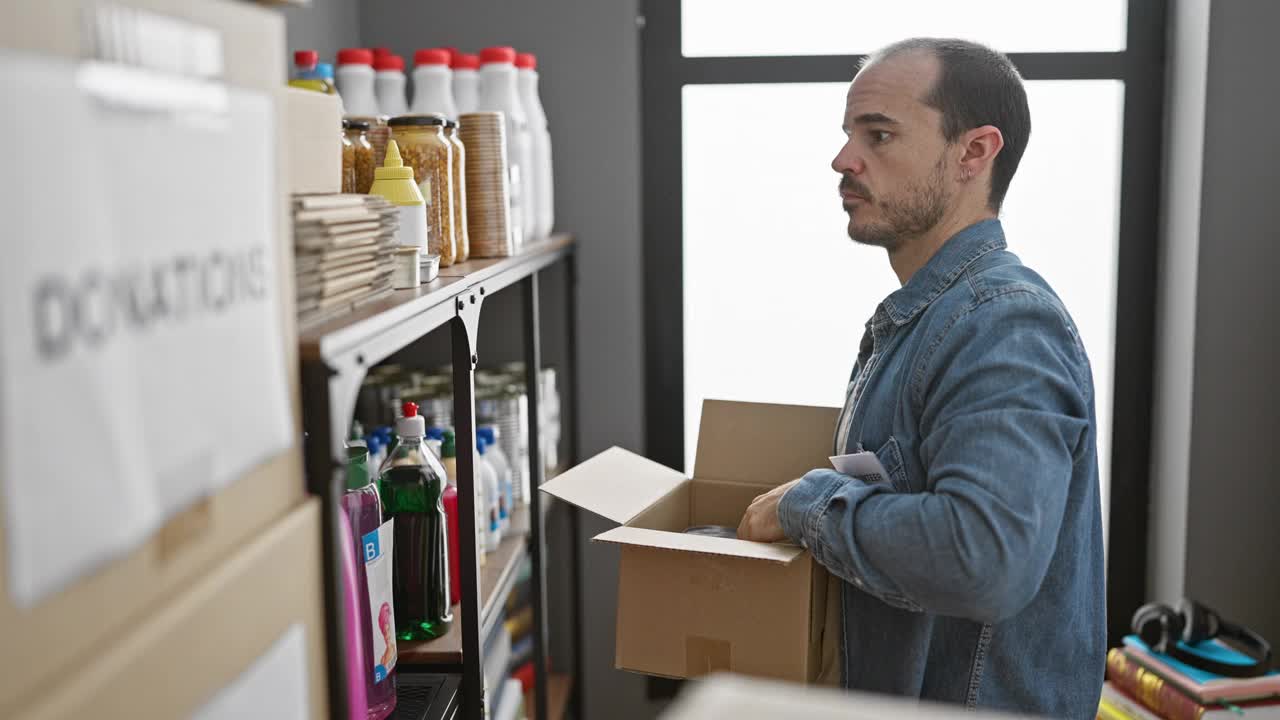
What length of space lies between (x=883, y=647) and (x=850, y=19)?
160 cm

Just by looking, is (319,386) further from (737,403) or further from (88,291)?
(737,403)

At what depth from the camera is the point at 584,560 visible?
2586 millimetres

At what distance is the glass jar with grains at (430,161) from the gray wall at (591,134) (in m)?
0.92

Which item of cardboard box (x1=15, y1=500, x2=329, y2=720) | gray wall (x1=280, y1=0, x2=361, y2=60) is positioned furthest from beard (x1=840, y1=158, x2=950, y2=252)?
gray wall (x1=280, y1=0, x2=361, y2=60)

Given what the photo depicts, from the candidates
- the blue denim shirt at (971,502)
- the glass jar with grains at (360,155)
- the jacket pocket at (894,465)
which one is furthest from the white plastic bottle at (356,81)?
the jacket pocket at (894,465)

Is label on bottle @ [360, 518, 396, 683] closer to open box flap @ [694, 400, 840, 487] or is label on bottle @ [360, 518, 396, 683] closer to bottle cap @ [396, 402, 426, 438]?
bottle cap @ [396, 402, 426, 438]

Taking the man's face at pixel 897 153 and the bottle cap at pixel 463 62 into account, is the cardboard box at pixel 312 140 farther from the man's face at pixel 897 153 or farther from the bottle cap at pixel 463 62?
the bottle cap at pixel 463 62

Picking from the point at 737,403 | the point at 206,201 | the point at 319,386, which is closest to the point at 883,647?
the point at 737,403

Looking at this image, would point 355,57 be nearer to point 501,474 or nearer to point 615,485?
point 501,474

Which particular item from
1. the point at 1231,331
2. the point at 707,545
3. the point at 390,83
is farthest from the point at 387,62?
the point at 1231,331

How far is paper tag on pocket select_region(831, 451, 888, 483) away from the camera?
1354 mm

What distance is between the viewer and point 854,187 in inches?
59.7

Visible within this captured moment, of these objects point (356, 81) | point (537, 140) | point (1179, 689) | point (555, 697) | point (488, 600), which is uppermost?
point (356, 81)

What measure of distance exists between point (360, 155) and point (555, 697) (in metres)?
1.47
